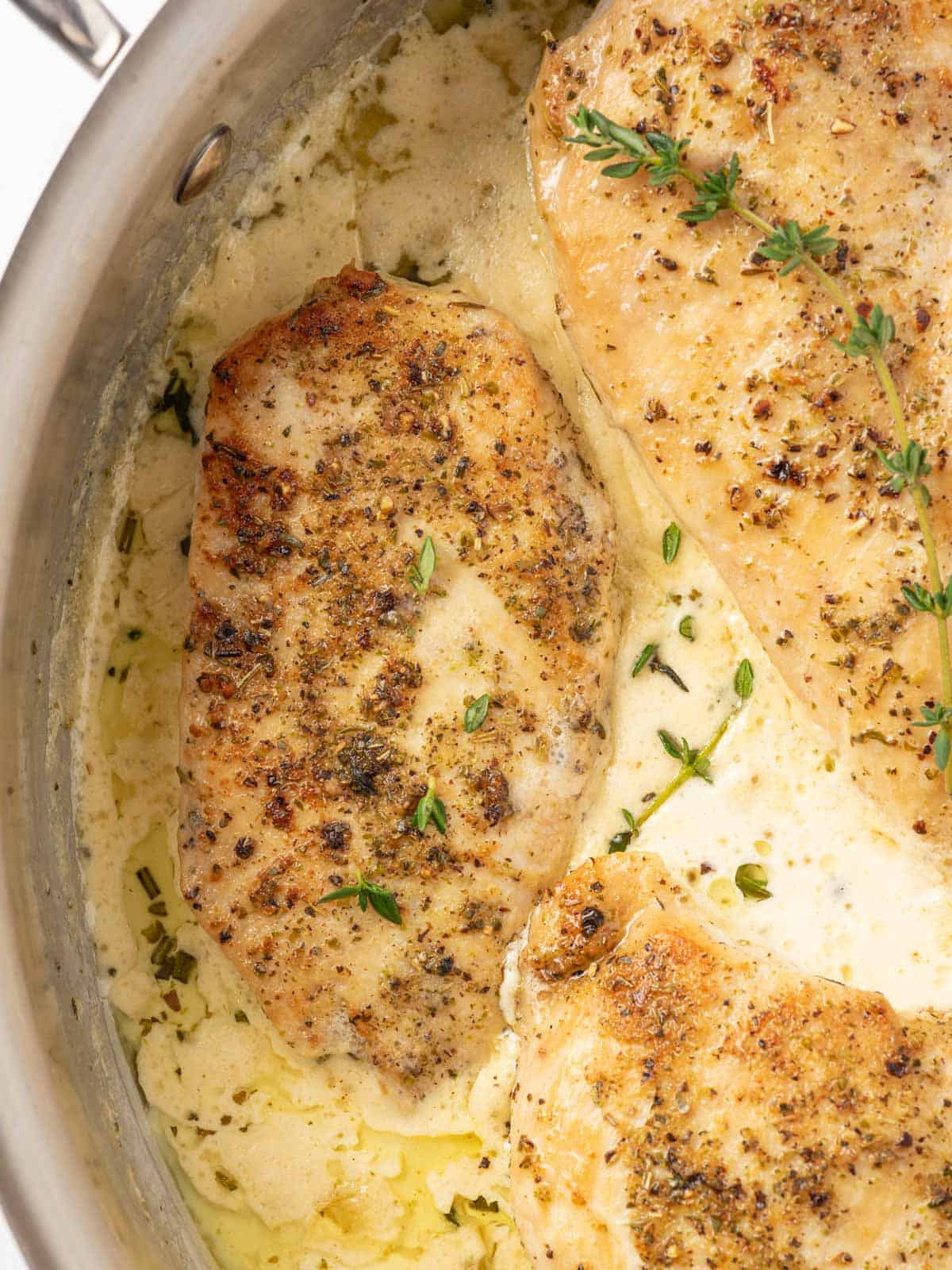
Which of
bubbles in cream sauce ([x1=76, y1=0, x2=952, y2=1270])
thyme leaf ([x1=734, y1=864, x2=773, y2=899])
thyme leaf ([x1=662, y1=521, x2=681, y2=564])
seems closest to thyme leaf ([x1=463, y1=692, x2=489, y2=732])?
bubbles in cream sauce ([x1=76, y1=0, x2=952, y2=1270])

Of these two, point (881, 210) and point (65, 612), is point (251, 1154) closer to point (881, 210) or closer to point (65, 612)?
point (65, 612)

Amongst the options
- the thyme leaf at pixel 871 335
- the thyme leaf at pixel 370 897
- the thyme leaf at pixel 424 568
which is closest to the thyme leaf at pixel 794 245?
the thyme leaf at pixel 871 335

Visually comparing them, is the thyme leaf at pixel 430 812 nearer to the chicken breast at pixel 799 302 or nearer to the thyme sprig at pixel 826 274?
the chicken breast at pixel 799 302

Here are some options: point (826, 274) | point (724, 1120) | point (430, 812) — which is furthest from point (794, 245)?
point (724, 1120)

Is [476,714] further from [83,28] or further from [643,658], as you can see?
[83,28]

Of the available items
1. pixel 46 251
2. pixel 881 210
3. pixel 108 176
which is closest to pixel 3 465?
pixel 46 251
